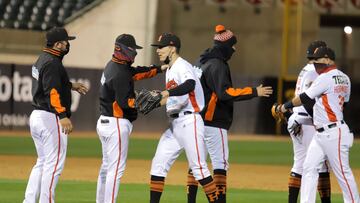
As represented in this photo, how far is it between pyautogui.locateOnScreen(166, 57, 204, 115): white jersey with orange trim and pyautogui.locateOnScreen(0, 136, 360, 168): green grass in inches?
340

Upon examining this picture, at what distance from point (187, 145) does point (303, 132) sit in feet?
5.27

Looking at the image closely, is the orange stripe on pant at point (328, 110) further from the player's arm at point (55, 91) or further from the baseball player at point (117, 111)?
the player's arm at point (55, 91)

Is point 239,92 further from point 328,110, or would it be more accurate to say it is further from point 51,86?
point 51,86

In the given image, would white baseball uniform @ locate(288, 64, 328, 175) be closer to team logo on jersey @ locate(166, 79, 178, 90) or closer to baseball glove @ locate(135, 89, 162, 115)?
team logo on jersey @ locate(166, 79, 178, 90)

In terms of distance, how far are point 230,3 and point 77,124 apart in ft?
21.0

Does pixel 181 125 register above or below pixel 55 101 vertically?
below

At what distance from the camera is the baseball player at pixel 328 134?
1046 centimetres

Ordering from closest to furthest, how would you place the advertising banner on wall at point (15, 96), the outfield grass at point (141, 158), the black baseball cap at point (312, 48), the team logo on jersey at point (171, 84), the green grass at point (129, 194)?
the team logo on jersey at point (171, 84)
the black baseball cap at point (312, 48)
the green grass at point (129, 194)
the outfield grass at point (141, 158)
the advertising banner on wall at point (15, 96)

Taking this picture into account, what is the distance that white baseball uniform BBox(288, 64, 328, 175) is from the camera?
11.2 m

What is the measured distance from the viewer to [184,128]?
1049 cm

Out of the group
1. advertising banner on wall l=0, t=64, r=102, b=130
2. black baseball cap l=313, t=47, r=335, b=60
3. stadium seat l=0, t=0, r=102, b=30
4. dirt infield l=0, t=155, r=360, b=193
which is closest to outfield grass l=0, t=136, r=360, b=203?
dirt infield l=0, t=155, r=360, b=193

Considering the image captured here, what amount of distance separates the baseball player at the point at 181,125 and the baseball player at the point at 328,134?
3.43ft

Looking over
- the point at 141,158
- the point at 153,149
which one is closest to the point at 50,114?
the point at 141,158

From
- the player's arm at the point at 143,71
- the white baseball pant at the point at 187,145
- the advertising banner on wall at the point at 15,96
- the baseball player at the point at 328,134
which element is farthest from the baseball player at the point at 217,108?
the advertising banner on wall at the point at 15,96
